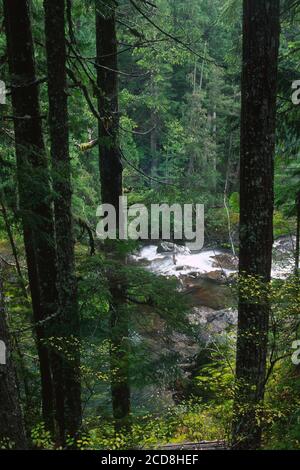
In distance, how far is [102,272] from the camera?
584 centimetres

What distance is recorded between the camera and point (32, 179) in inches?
190

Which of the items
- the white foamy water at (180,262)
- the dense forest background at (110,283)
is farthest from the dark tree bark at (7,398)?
the white foamy water at (180,262)

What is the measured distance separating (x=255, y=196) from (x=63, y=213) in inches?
92.4

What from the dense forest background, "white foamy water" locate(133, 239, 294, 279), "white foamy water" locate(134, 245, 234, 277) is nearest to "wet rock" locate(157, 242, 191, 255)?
"white foamy water" locate(133, 239, 294, 279)

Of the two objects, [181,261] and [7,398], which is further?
[181,261]

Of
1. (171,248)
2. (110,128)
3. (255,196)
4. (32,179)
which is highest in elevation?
(110,128)

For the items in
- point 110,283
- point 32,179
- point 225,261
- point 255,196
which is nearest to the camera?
point 32,179

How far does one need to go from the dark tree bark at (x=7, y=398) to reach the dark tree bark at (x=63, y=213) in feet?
3.79

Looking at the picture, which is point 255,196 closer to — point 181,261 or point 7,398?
point 7,398

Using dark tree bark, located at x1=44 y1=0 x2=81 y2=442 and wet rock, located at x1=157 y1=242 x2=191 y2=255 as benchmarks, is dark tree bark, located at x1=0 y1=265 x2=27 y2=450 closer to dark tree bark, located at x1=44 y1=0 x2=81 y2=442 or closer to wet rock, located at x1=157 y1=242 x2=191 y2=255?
dark tree bark, located at x1=44 y1=0 x2=81 y2=442

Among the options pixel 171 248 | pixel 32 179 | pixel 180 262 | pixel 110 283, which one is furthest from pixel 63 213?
pixel 171 248

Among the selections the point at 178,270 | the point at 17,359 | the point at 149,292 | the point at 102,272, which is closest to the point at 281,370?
the point at 149,292

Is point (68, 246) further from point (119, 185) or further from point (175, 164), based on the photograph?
point (175, 164)

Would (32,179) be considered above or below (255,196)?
above
